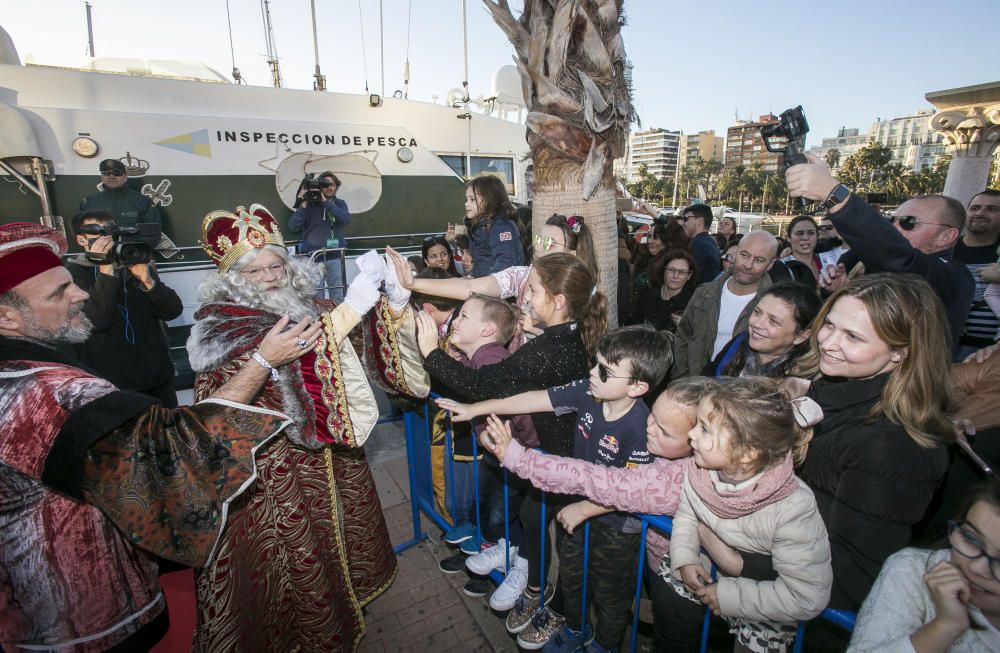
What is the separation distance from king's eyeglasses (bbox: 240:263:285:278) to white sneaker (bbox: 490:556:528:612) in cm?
200

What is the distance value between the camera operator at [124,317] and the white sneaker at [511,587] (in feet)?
Answer: 9.39

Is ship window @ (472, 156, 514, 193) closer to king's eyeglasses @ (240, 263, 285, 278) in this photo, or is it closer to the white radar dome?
the white radar dome

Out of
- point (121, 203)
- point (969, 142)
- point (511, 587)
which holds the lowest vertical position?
point (511, 587)

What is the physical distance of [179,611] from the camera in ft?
6.17

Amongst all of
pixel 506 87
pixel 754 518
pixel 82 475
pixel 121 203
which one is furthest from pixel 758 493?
pixel 506 87

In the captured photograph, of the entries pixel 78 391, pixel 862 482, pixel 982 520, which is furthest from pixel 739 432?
pixel 78 391

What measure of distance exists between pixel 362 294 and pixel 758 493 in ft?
5.74

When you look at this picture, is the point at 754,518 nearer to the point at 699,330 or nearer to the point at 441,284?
the point at 441,284

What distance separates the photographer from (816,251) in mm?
5199

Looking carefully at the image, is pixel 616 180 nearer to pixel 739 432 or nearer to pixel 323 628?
pixel 739 432

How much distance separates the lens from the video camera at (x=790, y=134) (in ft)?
7.06

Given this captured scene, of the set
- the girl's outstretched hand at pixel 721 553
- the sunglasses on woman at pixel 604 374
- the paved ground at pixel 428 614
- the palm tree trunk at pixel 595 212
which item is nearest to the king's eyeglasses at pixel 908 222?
the palm tree trunk at pixel 595 212

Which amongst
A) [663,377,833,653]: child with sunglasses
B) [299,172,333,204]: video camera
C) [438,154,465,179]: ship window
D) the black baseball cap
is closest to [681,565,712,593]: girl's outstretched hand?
[663,377,833,653]: child with sunglasses

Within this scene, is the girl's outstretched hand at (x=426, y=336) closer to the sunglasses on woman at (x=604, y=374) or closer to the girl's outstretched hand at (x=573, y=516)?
the sunglasses on woman at (x=604, y=374)
